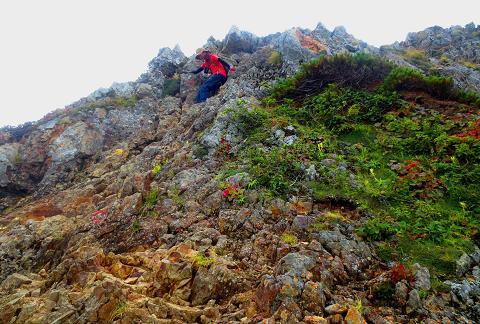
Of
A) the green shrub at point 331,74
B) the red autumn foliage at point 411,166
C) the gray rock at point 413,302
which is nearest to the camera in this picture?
the gray rock at point 413,302

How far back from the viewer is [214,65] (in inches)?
755

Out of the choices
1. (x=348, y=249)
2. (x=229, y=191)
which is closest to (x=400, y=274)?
(x=348, y=249)

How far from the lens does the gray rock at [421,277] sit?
663 cm

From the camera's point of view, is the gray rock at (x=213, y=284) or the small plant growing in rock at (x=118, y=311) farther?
the gray rock at (x=213, y=284)

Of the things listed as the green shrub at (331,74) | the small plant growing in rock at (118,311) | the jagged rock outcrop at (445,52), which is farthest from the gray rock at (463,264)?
the jagged rock outcrop at (445,52)

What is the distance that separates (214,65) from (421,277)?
15113 mm

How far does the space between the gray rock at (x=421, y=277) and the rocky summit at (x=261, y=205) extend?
0.11 ft

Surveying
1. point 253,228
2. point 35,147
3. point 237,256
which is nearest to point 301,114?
point 253,228

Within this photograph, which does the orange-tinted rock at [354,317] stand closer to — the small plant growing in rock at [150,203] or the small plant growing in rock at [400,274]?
the small plant growing in rock at [400,274]

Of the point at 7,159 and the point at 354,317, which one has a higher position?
the point at 7,159

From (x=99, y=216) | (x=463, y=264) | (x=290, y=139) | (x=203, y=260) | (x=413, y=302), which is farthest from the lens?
(x=290, y=139)

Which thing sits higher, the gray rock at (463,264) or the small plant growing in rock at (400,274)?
the small plant growing in rock at (400,274)

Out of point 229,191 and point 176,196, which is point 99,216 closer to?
point 176,196

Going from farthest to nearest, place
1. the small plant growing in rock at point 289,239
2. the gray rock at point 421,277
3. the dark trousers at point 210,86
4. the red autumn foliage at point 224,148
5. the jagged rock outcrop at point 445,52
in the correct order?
the jagged rock outcrop at point 445,52, the dark trousers at point 210,86, the red autumn foliage at point 224,148, the small plant growing in rock at point 289,239, the gray rock at point 421,277
